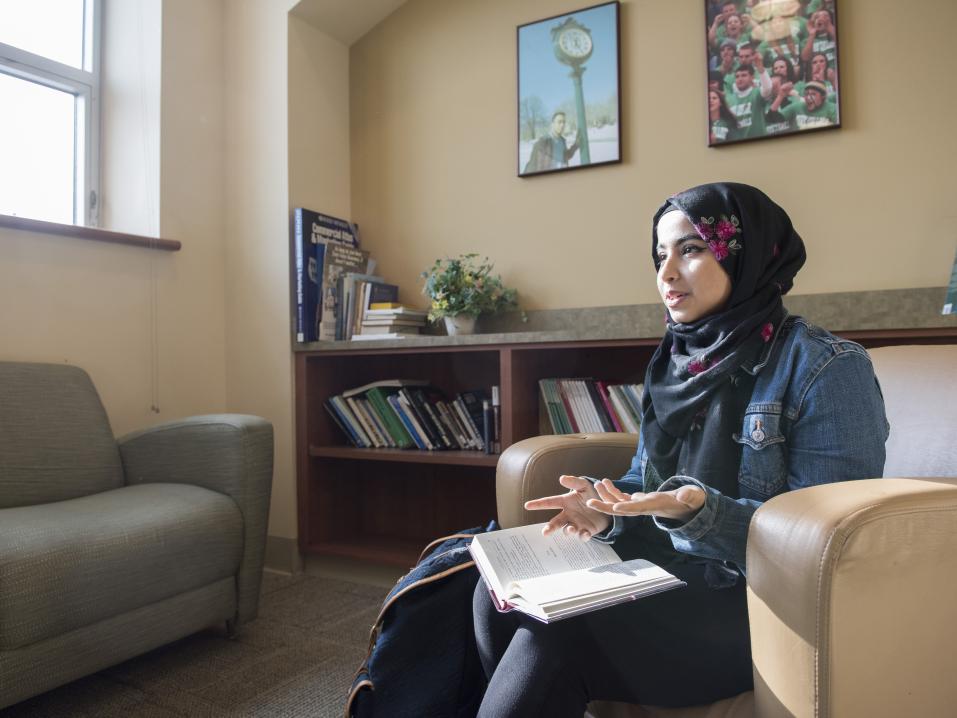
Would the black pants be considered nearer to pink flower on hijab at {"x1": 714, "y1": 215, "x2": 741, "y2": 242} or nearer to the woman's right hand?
the woman's right hand

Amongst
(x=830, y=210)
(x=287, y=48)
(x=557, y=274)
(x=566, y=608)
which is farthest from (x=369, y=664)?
(x=287, y=48)

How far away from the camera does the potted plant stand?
2303 mm

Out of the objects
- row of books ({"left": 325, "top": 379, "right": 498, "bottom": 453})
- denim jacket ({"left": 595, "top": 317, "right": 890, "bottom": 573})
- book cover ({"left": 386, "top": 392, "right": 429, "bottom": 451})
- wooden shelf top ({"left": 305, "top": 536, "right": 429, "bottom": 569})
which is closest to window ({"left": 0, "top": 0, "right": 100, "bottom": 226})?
row of books ({"left": 325, "top": 379, "right": 498, "bottom": 453})

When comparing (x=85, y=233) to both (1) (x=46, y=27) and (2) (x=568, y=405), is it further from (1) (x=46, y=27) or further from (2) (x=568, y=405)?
(2) (x=568, y=405)

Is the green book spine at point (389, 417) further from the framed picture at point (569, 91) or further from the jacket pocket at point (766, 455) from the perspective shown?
the jacket pocket at point (766, 455)

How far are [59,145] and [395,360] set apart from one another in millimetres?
1447

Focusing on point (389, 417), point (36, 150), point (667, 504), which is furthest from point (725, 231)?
point (36, 150)

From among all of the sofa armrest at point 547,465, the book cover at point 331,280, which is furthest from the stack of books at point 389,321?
the sofa armrest at point 547,465

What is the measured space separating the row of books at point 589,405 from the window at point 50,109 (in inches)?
72.0

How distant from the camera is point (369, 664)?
3.71 ft

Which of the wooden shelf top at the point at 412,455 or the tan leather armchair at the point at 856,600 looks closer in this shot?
the tan leather armchair at the point at 856,600

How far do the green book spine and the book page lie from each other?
1.31 metres

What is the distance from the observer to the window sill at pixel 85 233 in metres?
2.08

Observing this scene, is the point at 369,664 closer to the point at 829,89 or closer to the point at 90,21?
the point at 829,89
